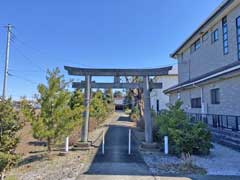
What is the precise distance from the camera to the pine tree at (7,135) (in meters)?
5.96

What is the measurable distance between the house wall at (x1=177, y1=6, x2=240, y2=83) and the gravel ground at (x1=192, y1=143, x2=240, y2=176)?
7.37m

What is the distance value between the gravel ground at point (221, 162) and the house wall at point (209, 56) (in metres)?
7.37

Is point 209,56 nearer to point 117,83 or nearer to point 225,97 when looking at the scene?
point 225,97

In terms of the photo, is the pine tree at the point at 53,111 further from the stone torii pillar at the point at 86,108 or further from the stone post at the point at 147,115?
the stone post at the point at 147,115

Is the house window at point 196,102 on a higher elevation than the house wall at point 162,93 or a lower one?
lower

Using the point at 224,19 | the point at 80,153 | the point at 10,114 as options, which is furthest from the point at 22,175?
the point at 224,19

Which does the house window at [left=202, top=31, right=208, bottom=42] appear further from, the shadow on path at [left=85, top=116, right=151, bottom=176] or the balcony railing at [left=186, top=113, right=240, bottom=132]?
the shadow on path at [left=85, top=116, right=151, bottom=176]

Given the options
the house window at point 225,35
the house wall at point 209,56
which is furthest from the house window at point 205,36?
A: the house window at point 225,35

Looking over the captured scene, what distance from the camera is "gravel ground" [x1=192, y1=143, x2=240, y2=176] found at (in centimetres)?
746

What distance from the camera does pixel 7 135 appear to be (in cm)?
621

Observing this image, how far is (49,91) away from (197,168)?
6.22 meters

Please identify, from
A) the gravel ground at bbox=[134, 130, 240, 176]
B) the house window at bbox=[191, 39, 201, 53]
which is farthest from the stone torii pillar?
the house window at bbox=[191, 39, 201, 53]

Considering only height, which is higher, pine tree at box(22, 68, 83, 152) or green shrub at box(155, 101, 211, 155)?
pine tree at box(22, 68, 83, 152)

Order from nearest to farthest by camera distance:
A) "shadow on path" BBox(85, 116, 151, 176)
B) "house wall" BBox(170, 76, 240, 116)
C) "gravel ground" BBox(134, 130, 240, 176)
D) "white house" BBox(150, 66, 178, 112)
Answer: "shadow on path" BBox(85, 116, 151, 176), "gravel ground" BBox(134, 130, 240, 176), "house wall" BBox(170, 76, 240, 116), "white house" BBox(150, 66, 178, 112)
